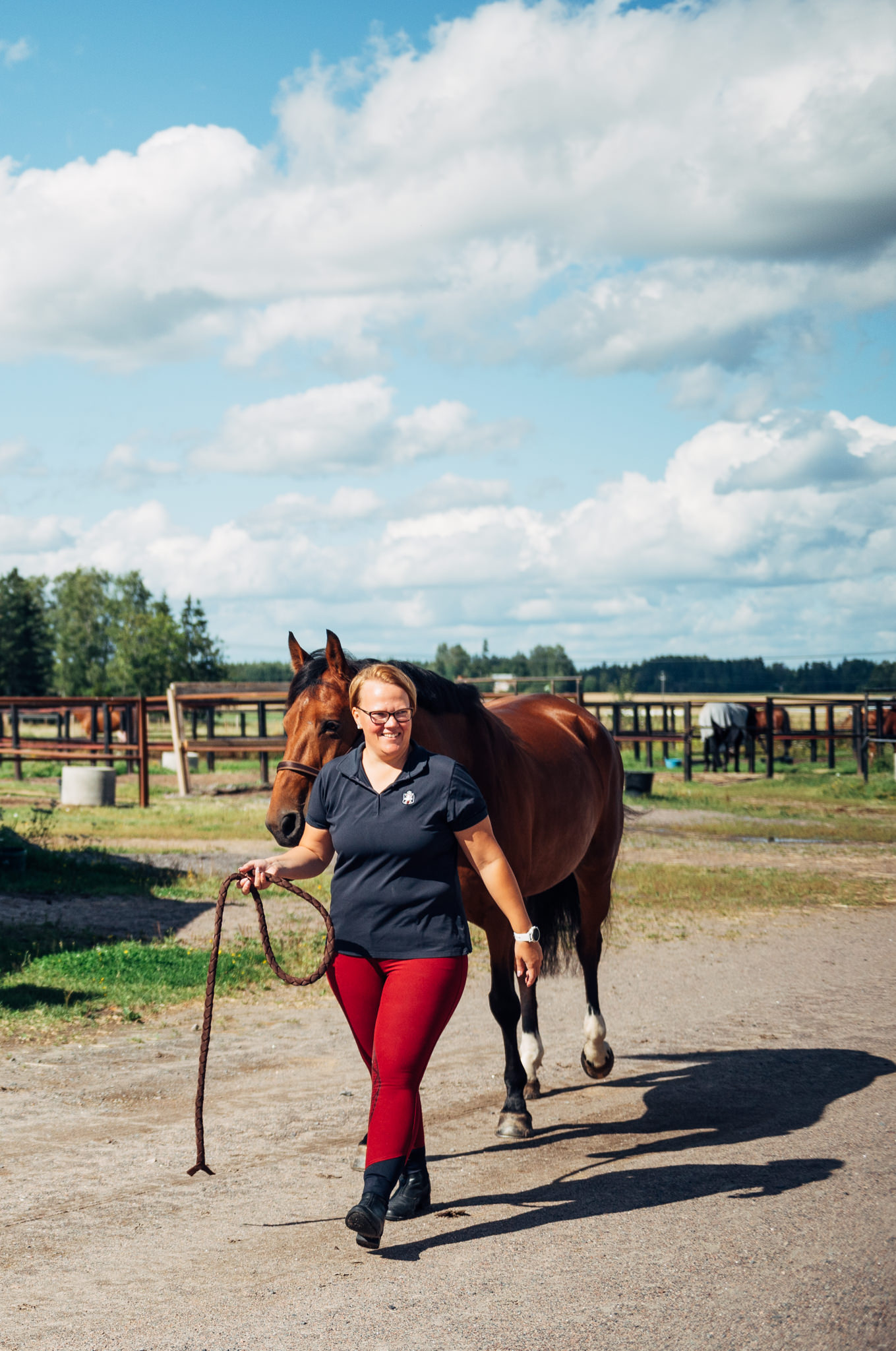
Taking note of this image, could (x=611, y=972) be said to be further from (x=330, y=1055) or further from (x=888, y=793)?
(x=888, y=793)

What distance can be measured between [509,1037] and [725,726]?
25.2 metres

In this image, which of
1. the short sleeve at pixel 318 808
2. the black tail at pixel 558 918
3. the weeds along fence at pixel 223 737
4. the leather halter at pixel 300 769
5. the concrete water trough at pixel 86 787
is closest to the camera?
the short sleeve at pixel 318 808

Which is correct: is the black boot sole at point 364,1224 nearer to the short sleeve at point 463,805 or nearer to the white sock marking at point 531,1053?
the short sleeve at point 463,805

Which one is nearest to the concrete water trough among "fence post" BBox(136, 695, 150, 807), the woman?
"fence post" BBox(136, 695, 150, 807)

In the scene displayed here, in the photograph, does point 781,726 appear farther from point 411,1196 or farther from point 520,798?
point 411,1196

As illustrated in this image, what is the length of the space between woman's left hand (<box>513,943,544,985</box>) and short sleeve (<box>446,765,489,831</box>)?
0.45m

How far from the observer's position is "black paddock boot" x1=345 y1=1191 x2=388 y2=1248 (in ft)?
10.7

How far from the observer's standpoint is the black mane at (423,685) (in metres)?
4.60

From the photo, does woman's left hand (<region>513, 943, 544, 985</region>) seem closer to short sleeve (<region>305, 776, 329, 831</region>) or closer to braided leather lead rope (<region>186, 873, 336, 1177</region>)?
braided leather lead rope (<region>186, 873, 336, 1177</region>)

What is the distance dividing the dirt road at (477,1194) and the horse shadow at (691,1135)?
0.02 meters

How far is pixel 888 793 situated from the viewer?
72.5 ft

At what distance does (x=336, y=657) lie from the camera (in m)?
4.65

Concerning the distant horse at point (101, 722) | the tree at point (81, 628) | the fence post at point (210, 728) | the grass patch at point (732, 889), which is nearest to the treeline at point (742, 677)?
the tree at point (81, 628)

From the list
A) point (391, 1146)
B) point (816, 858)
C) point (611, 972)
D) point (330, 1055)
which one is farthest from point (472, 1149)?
point (816, 858)
